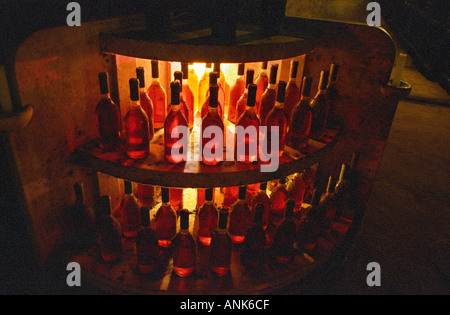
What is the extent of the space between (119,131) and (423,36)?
27.3 feet

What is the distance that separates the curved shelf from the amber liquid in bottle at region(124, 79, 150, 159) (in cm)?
A: 3

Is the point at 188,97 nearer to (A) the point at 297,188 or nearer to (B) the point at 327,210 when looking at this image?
(A) the point at 297,188

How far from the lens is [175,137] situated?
132cm

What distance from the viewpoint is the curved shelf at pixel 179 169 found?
3.86 ft

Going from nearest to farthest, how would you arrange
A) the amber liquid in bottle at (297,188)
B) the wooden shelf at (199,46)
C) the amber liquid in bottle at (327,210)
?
the wooden shelf at (199,46), the amber liquid in bottle at (327,210), the amber liquid in bottle at (297,188)

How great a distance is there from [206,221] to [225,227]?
29 cm

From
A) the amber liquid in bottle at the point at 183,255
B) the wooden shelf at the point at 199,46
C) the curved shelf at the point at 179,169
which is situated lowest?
the amber liquid in bottle at the point at 183,255

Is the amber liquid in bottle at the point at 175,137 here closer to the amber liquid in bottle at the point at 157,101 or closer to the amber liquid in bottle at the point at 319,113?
the amber liquid in bottle at the point at 157,101

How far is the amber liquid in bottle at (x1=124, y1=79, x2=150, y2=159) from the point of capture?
1.27 m

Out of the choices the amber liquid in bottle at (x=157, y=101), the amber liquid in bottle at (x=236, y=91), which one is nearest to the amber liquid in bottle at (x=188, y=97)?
the amber liquid in bottle at (x=157, y=101)

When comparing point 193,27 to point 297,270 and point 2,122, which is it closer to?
point 2,122

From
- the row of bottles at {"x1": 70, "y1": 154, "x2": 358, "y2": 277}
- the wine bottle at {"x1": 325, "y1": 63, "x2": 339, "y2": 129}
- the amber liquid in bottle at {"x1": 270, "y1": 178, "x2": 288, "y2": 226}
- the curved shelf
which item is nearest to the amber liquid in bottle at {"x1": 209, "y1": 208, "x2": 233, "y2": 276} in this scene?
the row of bottles at {"x1": 70, "y1": 154, "x2": 358, "y2": 277}

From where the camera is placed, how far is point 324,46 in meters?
1.67
